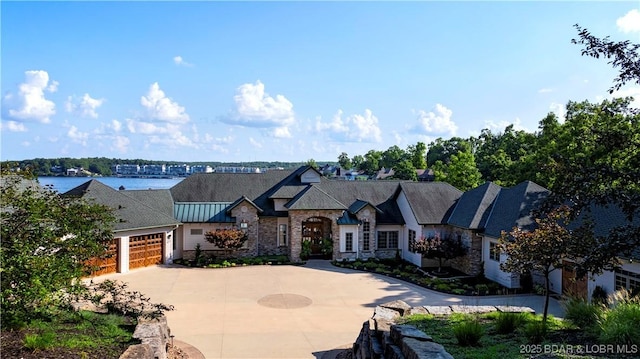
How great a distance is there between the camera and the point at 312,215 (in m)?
25.8

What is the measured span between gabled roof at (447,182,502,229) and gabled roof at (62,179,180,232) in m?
15.9

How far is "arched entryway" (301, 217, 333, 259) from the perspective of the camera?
2658 centimetres

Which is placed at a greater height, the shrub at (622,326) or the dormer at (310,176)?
the dormer at (310,176)

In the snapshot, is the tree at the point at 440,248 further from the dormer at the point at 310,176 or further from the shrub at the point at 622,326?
the shrub at the point at 622,326

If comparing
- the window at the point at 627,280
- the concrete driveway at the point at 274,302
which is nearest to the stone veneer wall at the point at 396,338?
the concrete driveway at the point at 274,302

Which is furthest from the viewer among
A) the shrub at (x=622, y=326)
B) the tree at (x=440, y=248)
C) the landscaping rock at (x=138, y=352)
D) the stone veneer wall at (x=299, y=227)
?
the stone veneer wall at (x=299, y=227)

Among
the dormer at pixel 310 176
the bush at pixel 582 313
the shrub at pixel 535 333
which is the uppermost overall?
the dormer at pixel 310 176

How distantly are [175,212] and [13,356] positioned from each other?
61.9ft

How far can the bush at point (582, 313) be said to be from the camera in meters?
8.59

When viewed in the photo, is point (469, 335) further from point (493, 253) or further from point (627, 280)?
point (493, 253)

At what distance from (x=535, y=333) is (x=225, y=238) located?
62.0 feet

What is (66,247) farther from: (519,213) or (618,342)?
(519,213)

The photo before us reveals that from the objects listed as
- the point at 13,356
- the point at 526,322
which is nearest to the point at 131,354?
the point at 13,356

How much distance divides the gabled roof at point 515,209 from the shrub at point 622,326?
1167 cm
